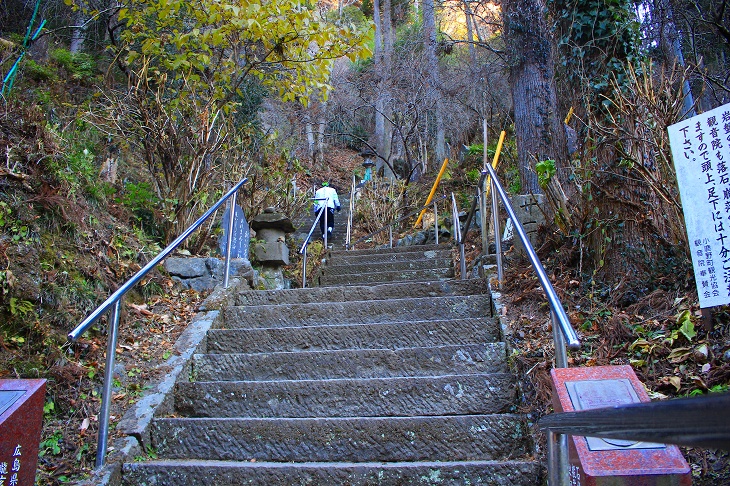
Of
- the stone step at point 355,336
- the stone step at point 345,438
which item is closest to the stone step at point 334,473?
the stone step at point 345,438

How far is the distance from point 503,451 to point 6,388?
7.09ft

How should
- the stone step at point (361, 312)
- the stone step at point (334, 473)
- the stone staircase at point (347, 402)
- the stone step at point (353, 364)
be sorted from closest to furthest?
the stone step at point (334, 473) → the stone staircase at point (347, 402) → the stone step at point (353, 364) → the stone step at point (361, 312)

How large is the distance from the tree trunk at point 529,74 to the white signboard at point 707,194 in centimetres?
502

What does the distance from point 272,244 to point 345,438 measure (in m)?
4.49

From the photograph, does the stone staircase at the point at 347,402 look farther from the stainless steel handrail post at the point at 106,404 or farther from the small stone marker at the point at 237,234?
the small stone marker at the point at 237,234

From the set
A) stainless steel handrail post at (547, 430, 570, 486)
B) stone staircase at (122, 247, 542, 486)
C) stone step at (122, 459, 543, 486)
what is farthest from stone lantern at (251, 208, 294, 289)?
stainless steel handrail post at (547, 430, 570, 486)

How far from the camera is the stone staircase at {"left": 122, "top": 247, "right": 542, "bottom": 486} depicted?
2.61 m

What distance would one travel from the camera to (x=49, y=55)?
10141mm

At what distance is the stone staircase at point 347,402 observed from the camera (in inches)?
103

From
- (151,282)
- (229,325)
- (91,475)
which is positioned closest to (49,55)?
(151,282)

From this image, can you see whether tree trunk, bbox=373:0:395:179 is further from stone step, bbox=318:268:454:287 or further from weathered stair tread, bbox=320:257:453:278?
stone step, bbox=318:268:454:287

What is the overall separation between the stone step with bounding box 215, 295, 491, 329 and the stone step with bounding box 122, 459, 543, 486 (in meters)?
1.49

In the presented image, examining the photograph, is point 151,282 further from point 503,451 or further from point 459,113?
point 459,113

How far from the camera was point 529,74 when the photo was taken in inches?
324
